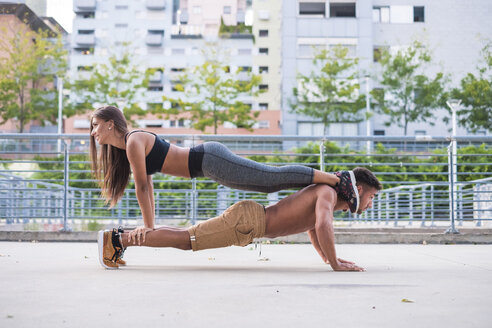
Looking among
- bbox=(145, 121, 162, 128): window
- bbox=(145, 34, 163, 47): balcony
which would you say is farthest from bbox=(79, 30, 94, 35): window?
bbox=(145, 121, 162, 128): window

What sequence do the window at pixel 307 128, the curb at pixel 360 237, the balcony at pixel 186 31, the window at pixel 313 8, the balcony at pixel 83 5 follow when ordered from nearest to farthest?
1. the curb at pixel 360 237
2. the window at pixel 307 128
3. the window at pixel 313 8
4. the balcony at pixel 83 5
5. the balcony at pixel 186 31

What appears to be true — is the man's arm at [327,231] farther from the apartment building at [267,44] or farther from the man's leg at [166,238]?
the apartment building at [267,44]

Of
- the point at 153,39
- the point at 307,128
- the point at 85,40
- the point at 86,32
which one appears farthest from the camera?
the point at 86,32

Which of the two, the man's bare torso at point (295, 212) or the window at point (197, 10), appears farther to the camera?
the window at point (197, 10)

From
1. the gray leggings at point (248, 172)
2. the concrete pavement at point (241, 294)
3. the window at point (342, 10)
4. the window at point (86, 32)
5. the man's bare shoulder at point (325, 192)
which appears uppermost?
the window at point (86, 32)

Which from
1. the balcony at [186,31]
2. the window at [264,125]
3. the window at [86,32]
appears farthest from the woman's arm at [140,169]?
the window at [86,32]

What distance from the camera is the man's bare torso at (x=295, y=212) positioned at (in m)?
3.73

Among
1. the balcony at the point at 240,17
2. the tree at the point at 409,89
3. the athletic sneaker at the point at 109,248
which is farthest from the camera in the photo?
the balcony at the point at 240,17

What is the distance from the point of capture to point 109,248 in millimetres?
3688

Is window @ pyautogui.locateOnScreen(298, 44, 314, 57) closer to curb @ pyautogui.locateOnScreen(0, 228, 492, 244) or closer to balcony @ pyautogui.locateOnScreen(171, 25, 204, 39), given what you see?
balcony @ pyautogui.locateOnScreen(171, 25, 204, 39)

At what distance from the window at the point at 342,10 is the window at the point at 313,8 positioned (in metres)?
0.66

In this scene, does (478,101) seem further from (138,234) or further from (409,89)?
(138,234)

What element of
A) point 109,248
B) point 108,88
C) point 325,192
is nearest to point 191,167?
point 109,248

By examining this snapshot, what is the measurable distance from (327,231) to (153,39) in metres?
46.7
